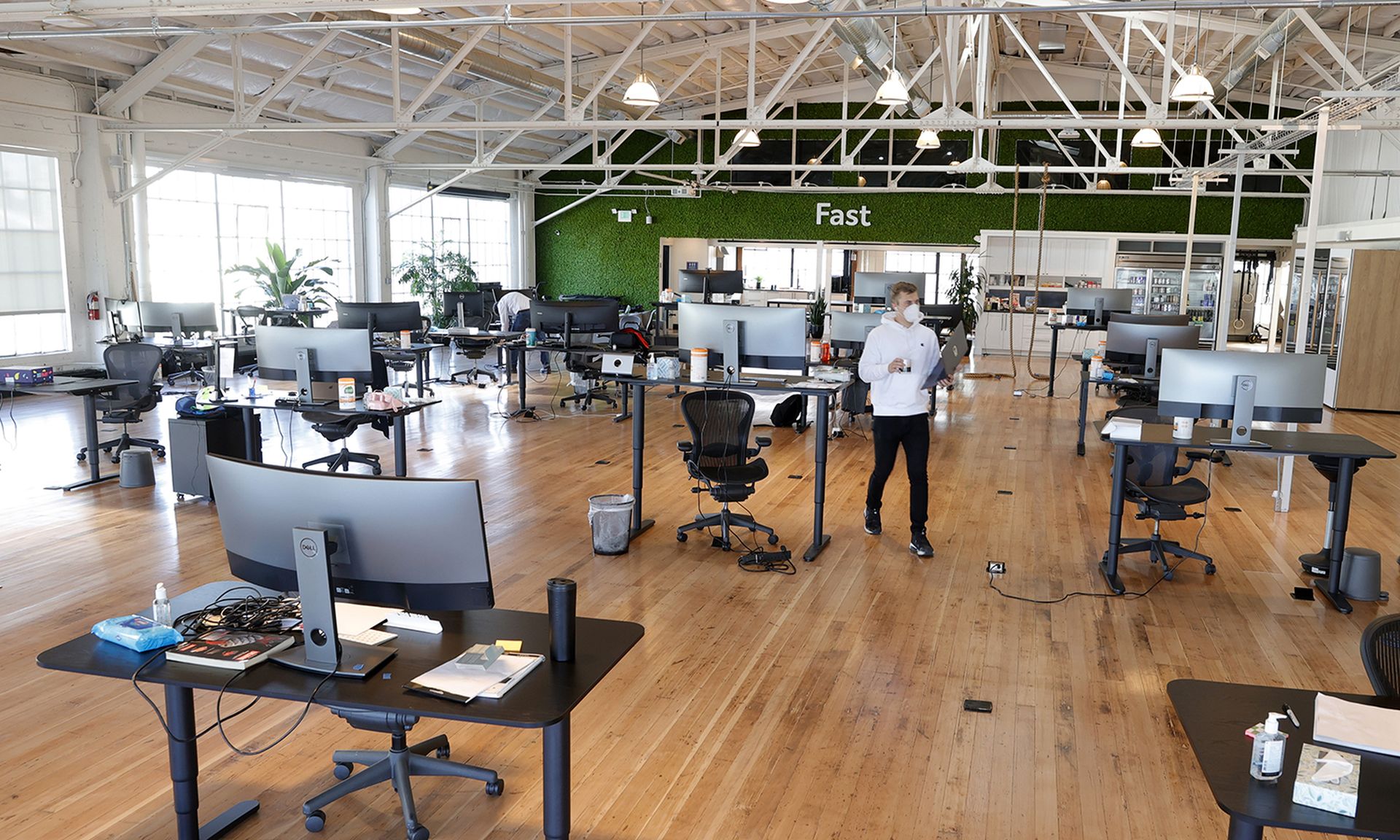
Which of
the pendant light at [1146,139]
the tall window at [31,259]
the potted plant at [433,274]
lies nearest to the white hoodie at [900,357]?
→ the pendant light at [1146,139]

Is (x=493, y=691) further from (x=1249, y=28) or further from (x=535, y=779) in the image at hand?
(x=1249, y=28)

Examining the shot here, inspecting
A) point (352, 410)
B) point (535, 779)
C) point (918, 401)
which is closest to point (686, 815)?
point (535, 779)

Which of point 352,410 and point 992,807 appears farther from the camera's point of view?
point 352,410

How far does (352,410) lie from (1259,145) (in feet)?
35.3

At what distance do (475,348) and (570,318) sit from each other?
6.83 ft

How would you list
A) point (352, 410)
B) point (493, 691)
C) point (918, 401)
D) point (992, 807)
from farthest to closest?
point (352, 410), point (918, 401), point (992, 807), point (493, 691)

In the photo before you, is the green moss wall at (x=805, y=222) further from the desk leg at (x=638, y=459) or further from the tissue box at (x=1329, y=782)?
the tissue box at (x=1329, y=782)

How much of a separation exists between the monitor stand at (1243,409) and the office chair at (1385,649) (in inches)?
117

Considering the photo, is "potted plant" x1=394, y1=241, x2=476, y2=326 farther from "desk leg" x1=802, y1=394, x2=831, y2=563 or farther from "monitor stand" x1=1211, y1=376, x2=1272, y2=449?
"monitor stand" x1=1211, y1=376, x2=1272, y2=449

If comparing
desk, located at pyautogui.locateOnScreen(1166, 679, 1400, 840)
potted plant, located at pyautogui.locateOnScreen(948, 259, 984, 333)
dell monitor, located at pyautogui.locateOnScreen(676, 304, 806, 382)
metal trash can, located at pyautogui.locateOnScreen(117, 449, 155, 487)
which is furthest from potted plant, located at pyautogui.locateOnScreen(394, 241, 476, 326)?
desk, located at pyautogui.locateOnScreen(1166, 679, 1400, 840)

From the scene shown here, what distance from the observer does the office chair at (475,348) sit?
1134 cm

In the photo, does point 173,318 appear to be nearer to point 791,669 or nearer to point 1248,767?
point 791,669

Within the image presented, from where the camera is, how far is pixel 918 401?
5906mm

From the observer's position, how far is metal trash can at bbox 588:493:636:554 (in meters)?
5.89
